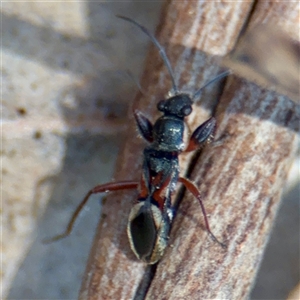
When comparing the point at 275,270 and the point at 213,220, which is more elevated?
the point at 213,220

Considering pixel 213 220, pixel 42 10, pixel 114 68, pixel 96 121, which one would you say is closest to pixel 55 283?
pixel 96 121

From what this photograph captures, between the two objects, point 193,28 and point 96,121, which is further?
point 96,121

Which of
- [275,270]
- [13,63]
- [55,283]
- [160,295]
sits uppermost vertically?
[13,63]

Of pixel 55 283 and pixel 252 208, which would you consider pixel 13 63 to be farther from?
pixel 252 208

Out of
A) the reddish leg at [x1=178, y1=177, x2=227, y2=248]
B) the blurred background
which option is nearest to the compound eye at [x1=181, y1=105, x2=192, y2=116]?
the reddish leg at [x1=178, y1=177, x2=227, y2=248]

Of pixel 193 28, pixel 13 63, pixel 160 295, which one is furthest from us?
pixel 13 63

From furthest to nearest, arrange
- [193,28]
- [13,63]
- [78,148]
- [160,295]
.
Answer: [78,148] < [13,63] < [193,28] < [160,295]

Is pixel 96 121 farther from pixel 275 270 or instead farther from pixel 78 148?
pixel 275 270

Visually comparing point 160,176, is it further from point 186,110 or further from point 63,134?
point 63,134
